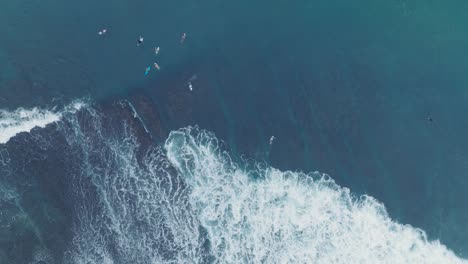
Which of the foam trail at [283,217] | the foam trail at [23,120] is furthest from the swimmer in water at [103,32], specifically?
the foam trail at [283,217]

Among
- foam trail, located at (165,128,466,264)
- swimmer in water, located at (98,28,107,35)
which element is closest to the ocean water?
foam trail, located at (165,128,466,264)

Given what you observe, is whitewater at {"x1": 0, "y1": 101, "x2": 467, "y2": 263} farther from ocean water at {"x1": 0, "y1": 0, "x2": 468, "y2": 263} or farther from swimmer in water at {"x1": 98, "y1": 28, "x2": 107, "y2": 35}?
swimmer in water at {"x1": 98, "y1": 28, "x2": 107, "y2": 35}

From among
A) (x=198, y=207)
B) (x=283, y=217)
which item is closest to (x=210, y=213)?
(x=198, y=207)

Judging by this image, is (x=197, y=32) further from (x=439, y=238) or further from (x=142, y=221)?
(x=439, y=238)

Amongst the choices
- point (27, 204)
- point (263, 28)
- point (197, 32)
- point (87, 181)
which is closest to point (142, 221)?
point (87, 181)

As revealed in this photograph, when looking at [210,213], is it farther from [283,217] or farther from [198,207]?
[283,217]
